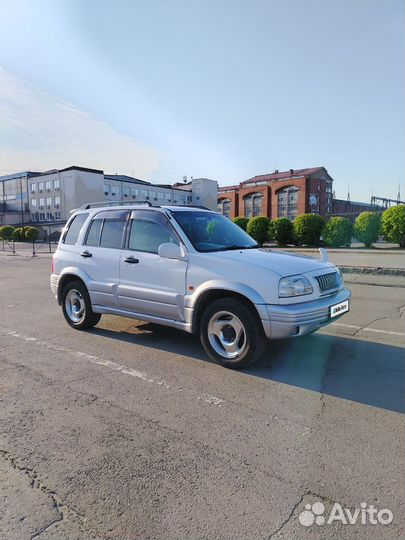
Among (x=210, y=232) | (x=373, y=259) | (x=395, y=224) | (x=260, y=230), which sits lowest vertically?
(x=373, y=259)

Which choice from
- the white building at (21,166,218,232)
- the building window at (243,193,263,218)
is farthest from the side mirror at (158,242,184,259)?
the building window at (243,193,263,218)

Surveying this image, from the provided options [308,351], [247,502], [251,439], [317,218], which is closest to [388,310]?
[308,351]

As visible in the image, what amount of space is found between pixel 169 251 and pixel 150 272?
537mm

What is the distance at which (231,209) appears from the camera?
95.6m

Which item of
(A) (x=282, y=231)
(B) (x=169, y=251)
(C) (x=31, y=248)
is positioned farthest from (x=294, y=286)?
(C) (x=31, y=248)

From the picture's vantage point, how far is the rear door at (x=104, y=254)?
579cm

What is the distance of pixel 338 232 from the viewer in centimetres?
2462

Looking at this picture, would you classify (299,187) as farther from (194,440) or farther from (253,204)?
(194,440)

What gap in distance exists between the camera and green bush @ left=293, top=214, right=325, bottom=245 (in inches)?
1038

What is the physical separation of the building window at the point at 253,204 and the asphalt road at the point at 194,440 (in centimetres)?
8466

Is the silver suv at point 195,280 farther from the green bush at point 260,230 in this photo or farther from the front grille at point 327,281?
the green bush at point 260,230

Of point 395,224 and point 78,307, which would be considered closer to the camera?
point 78,307

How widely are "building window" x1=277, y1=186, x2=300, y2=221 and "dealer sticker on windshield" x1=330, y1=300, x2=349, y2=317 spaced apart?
79719 millimetres

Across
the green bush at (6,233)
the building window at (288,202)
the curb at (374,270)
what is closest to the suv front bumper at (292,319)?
the curb at (374,270)
